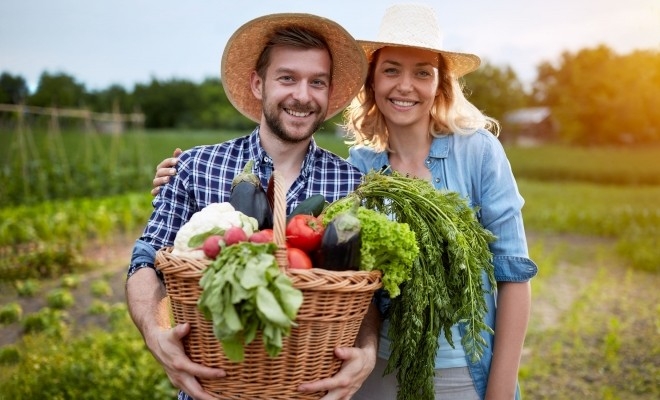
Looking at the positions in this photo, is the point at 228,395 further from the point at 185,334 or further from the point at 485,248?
the point at 485,248

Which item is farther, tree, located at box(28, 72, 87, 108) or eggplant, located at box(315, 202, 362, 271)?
tree, located at box(28, 72, 87, 108)

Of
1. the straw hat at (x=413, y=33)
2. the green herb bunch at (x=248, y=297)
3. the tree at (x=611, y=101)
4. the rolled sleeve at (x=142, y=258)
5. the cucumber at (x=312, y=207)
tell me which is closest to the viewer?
the green herb bunch at (x=248, y=297)

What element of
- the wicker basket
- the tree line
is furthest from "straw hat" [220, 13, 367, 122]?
→ the tree line

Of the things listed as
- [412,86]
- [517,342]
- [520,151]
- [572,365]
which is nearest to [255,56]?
[412,86]

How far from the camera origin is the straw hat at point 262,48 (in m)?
2.78

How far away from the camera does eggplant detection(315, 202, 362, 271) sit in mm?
2045

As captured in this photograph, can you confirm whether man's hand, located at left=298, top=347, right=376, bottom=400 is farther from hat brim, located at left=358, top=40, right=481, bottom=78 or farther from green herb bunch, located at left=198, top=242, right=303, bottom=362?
hat brim, located at left=358, top=40, right=481, bottom=78

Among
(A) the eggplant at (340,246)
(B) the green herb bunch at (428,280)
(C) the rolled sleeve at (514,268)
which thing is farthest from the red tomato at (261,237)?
(C) the rolled sleeve at (514,268)

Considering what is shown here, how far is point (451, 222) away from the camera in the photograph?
2.38 m

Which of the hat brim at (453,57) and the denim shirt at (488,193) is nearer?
the denim shirt at (488,193)

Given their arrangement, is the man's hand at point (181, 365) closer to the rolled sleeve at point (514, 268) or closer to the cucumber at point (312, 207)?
the cucumber at point (312, 207)

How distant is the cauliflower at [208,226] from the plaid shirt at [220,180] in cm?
60

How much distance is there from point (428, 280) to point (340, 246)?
0.43 meters

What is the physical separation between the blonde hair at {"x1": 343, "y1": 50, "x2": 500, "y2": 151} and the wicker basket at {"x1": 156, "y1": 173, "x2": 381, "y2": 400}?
1.18m
